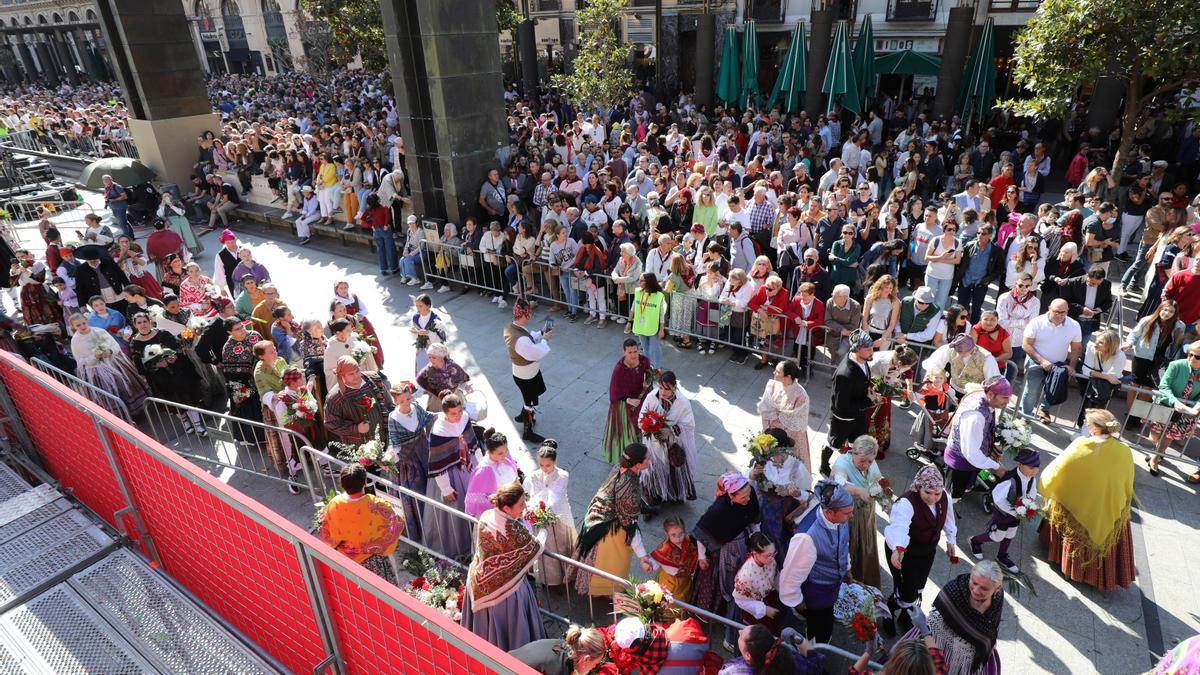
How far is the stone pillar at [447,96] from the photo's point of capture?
11.9 m

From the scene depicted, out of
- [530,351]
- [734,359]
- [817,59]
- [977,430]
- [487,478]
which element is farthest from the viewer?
[817,59]

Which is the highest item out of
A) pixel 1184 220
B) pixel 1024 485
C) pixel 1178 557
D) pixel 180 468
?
pixel 180 468

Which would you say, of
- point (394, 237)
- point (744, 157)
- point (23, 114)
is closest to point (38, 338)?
point (394, 237)

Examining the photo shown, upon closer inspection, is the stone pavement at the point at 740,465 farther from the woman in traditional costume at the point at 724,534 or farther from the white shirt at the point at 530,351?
the woman in traditional costume at the point at 724,534

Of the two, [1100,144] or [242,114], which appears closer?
[1100,144]

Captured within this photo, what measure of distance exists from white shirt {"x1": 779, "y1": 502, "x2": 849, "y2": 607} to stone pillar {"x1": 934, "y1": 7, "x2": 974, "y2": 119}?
19139 millimetres

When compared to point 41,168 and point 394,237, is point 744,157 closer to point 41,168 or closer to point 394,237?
point 394,237

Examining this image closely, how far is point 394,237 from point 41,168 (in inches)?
655

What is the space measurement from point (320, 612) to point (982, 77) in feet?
64.3

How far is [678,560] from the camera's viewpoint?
16.5ft

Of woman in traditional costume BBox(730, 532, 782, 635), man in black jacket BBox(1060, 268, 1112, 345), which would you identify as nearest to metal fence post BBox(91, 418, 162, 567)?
woman in traditional costume BBox(730, 532, 782, 635)

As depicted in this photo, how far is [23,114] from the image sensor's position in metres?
28.6

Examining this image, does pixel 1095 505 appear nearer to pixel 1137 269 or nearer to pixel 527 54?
pixel 1137 269

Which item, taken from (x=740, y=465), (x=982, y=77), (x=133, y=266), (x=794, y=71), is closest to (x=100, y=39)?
(x=133, y=266)
